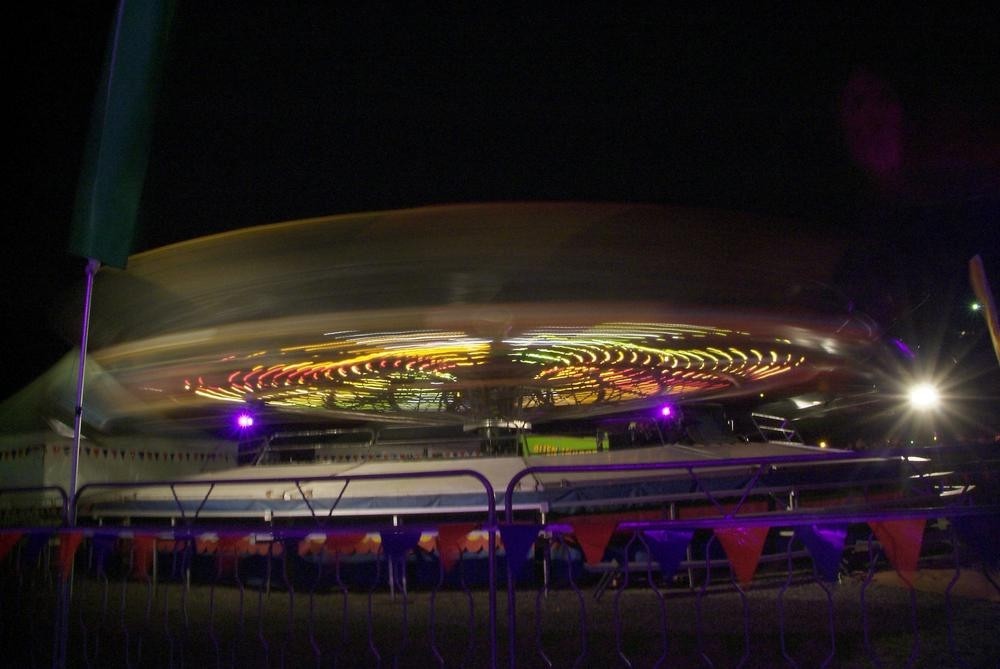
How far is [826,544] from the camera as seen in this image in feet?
12.9

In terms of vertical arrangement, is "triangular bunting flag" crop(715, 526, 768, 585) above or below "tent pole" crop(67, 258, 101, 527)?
below

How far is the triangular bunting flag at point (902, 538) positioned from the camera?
13.8 feet

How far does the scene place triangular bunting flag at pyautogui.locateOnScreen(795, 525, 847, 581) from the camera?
154 inches

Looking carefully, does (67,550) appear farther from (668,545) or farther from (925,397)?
(925,397)

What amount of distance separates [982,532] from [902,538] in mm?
460

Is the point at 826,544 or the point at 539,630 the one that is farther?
the point at 539,630

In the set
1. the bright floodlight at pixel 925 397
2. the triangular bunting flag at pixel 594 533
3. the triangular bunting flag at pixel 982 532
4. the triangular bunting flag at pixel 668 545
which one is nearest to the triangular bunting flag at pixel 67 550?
the triangular bunting flag at pixel 594 533

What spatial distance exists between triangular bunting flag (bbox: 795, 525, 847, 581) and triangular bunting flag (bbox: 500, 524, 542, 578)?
1.44m

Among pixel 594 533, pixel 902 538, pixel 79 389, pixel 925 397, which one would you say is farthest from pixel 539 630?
pixel 925 397

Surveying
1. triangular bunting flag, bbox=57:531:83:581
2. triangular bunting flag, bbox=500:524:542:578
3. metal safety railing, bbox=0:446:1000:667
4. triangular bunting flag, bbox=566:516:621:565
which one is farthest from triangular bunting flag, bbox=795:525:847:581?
triangular bunting flag, bbox=57:531:83:581

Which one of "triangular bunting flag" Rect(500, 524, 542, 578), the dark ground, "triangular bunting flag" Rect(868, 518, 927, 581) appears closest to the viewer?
"triangular bunting flag" Rect(500, 524, 542, 578)

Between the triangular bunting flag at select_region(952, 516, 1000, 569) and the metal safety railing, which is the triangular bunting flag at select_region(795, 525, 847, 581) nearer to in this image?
the metal safety railing

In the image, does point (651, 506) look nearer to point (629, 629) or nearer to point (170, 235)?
point (629, 629)

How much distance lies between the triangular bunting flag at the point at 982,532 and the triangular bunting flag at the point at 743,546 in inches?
39.1
